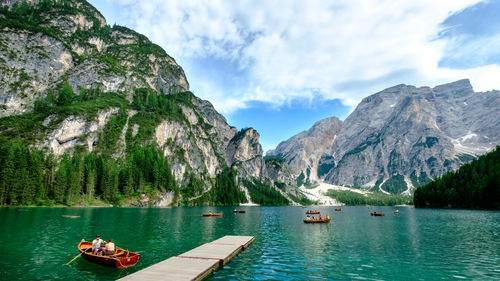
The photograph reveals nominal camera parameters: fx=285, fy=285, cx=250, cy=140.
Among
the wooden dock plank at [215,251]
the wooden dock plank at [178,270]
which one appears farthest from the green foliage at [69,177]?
the wooden dock plank at [178,270]

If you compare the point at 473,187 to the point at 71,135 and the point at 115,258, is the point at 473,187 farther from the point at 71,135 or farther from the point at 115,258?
the point at 71,135

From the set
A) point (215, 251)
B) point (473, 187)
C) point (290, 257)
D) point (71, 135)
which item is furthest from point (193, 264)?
point (473, 187)

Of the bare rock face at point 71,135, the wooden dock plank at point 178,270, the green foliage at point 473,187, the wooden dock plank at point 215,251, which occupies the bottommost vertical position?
the wooden dock plank at point 215,251

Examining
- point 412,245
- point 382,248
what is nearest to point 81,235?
point 382,248

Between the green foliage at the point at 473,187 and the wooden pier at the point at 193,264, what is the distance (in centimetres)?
16659

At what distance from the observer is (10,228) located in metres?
53.3

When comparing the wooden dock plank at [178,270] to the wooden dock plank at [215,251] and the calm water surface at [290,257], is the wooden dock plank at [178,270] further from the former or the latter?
the wooden dock plank at [215,251]

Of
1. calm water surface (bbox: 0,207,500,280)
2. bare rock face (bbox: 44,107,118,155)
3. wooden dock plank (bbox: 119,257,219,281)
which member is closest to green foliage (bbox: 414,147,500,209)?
calm water surface (bbox: 0,207,500,280)

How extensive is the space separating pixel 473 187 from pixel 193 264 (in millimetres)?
190495

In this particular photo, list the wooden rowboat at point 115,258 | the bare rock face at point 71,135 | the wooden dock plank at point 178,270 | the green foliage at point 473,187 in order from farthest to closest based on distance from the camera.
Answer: the bare rock face at point 71,135 → the green foliage at point 473,187 → the wooden rowboat at point 115,258 → the wooden dock plank at point 178,270

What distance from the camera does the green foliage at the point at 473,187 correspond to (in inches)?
5930

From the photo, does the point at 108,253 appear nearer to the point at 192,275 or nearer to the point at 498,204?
the point at 192,275

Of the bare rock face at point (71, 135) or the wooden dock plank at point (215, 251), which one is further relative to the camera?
the bare rock face at point (71, 135)

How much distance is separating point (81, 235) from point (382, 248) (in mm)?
49434
